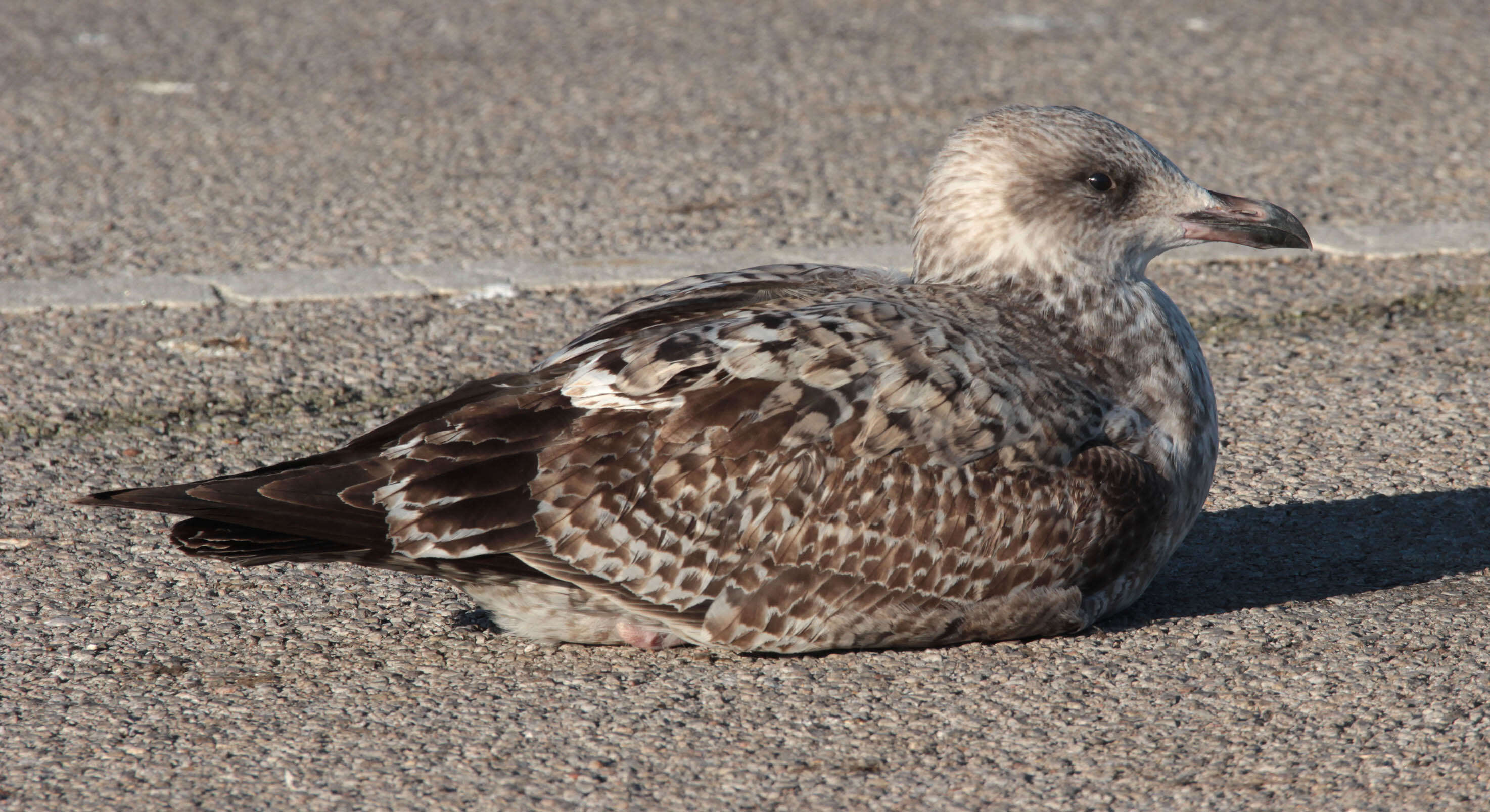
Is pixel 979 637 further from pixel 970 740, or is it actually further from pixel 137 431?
pixel 137 431

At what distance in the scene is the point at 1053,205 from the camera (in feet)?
14.7

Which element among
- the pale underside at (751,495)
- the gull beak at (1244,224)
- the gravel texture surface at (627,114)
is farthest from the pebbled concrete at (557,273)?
the pale underside at (751,495)

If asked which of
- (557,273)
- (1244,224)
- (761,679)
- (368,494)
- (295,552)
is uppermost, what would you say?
(1244,224)

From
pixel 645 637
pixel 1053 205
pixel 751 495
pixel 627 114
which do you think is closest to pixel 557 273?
pixel 627 114

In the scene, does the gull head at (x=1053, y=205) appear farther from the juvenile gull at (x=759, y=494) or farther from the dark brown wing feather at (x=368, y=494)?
the dark brown wing feather at (x=368, y=494)

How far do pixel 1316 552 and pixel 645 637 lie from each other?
70.7 inches

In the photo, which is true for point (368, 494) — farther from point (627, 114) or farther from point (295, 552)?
point (627, 114)

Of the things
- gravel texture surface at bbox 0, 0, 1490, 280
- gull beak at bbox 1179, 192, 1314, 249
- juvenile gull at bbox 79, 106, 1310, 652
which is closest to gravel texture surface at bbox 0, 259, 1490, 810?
juvenile gull at bbox 79, 106, 1310, 652

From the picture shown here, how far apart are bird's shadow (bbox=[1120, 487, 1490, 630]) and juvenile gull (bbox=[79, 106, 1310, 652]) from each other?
1.11 feet

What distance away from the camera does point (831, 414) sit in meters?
3.95

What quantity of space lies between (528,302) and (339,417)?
3.95 ft

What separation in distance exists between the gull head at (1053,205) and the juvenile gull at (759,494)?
34 cm

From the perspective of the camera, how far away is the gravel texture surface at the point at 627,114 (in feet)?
24.9

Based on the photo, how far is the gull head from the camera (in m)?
4.48
